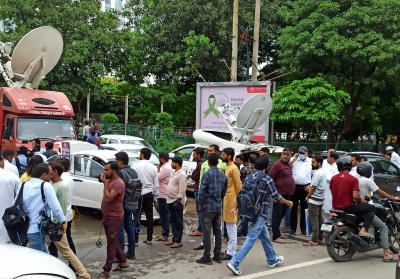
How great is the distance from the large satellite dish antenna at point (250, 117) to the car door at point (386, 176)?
3.25m

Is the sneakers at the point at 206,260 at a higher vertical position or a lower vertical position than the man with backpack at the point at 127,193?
lower

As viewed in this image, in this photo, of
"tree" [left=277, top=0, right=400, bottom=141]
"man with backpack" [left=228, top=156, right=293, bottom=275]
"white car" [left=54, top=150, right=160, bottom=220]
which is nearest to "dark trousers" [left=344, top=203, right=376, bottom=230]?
"man with backpack" [left=228, top=156, right=293, bottom=275]

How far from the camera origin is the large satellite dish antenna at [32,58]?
1391 centimetres

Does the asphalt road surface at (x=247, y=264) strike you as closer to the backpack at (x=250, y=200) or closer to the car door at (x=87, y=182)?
the backpack at (x=250, y=200)

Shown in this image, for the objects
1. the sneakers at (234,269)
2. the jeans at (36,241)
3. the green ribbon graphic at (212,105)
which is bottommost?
the sneakers at (234,269)

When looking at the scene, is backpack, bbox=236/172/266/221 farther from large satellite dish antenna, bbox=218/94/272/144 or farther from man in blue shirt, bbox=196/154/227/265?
large satellite dish antenna, bbox=218/94/272/144

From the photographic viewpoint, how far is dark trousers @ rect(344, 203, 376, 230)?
738 cm

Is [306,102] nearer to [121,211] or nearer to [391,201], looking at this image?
[391,201]

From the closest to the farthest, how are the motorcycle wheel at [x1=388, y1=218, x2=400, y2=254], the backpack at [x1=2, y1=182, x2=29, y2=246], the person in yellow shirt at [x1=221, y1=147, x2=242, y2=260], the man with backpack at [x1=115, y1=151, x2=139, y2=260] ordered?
the backpack at [x1=2, y1=182, x2=29, y2=246], the man with backpack at [x1=115, y1=151, x2=139, y2=260], the person in yellow shirt at [x1=221, y1=147, x2=242, y2=260], the motorcycle wheel at [x1=388, y1=218, x2=400, y2=254]

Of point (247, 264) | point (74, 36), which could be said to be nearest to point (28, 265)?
point (247, 264)

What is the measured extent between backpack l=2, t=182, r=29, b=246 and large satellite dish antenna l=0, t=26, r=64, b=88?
9.39 metres

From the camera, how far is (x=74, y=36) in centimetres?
2527

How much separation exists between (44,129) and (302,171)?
7549mm

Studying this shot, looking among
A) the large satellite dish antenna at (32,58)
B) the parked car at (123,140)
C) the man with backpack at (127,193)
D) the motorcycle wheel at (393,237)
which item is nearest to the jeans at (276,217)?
the motorcycle wheel at (393,237)
